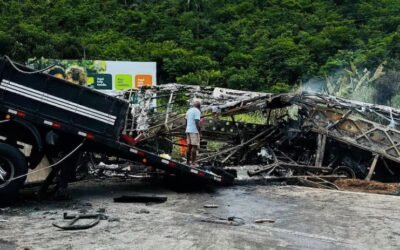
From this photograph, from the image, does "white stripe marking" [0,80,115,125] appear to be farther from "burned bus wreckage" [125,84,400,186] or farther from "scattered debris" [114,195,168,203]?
"burned bus wreckage" [125,84,400,186]

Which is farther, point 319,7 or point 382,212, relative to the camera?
point 319,7

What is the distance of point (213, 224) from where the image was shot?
8.22 metres

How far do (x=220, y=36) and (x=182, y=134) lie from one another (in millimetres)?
26433

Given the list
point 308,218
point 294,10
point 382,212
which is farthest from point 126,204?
point 294,10

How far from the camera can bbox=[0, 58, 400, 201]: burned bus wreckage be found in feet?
31.4

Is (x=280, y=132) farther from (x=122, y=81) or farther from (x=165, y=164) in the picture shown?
(x=122, y=81)

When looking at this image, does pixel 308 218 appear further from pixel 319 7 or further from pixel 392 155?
pixel 319 7

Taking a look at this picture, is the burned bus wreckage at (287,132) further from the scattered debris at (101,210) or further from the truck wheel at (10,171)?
the truck wheel at (10,171)

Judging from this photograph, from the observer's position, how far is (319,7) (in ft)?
150

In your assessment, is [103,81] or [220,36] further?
[220,36]

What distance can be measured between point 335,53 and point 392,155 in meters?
26.3

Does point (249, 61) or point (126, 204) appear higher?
point (249, 61)

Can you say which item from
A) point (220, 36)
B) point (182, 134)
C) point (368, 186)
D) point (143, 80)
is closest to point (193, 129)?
point (182, 134)

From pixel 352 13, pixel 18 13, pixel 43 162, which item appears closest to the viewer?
pixel 43 162
